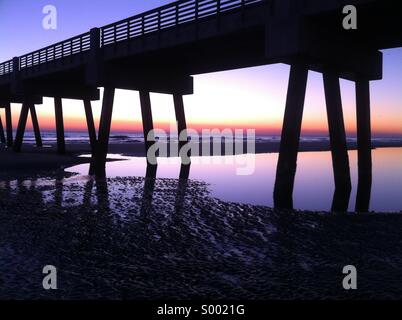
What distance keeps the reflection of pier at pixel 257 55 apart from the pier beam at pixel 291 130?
0.03m

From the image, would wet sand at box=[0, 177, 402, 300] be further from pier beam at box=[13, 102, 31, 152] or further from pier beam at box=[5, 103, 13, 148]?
pier beam at box=[5, 103, 13, 148]

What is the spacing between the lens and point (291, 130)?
41.0 feet

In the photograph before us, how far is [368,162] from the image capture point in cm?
1653

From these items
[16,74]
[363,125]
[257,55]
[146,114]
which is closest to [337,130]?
[363,125]

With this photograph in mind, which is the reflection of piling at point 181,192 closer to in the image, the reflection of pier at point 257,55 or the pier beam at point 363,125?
the reflection of pier at point 257,55

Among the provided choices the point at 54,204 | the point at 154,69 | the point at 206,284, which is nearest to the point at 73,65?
the point at 154,69

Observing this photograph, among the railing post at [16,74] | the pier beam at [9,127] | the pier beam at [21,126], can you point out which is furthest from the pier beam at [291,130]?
the pier beam at [9,127]

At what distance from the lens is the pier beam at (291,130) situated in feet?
40.8

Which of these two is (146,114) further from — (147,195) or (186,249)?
(186,249)

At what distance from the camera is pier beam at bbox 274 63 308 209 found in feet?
40.8

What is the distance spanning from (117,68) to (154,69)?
221cm

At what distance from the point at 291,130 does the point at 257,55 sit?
20.4 ft

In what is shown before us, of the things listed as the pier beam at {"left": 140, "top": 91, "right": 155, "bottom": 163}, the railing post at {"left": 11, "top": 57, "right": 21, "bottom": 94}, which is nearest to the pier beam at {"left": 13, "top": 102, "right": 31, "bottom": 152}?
the railing post at {"left": 11, "top": 57, "right": 21, "bottom": 94}

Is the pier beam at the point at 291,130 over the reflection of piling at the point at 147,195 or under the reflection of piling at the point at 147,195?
over
